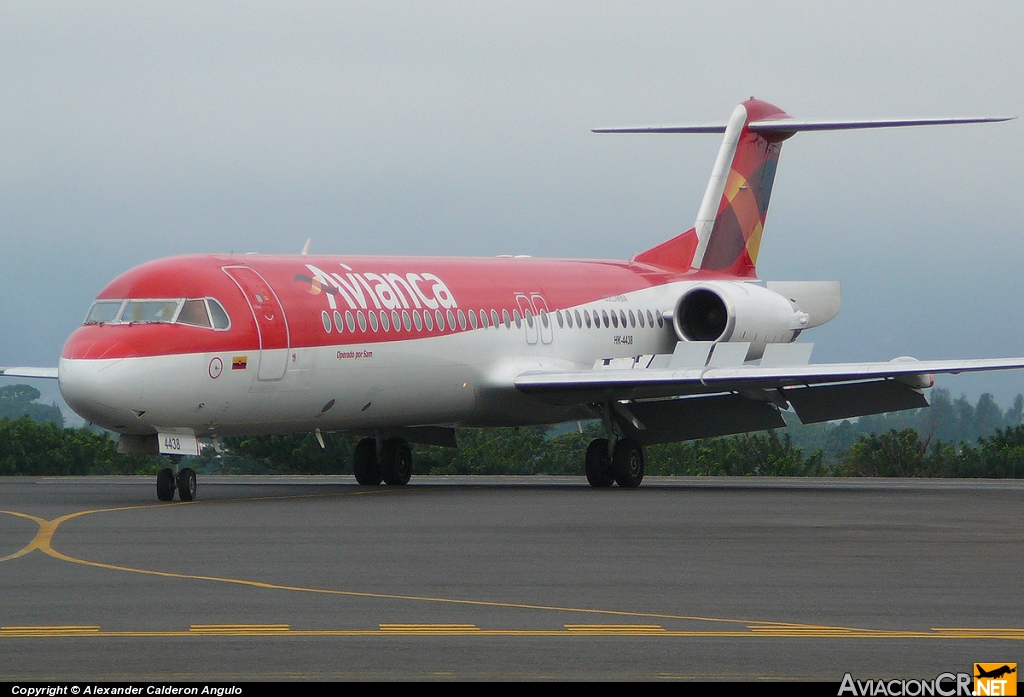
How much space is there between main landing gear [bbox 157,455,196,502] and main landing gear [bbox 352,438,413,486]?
613 cm

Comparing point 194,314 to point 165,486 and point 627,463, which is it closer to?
point 165,486

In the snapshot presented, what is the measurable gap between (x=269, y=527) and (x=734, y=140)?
19124 mm

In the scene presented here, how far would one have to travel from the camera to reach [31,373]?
29422 millimetres

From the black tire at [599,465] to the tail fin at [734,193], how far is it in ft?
21.9

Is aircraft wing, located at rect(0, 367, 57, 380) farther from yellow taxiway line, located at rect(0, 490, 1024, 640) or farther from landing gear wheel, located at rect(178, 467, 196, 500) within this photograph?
yellow taxiway line, located at rect(0, 490, 1024, 640)

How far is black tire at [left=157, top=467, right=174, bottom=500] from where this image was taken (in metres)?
22.7

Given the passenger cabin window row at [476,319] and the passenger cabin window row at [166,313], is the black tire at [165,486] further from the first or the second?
the passenger cabin window row at [476,319]

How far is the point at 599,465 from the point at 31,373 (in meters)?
10.00

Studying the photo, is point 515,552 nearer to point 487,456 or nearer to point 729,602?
point 729,602

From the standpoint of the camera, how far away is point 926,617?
10938mm

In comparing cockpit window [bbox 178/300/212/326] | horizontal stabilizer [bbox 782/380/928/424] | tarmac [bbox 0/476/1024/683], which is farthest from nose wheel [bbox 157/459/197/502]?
horizontal stabilizer [bbox 782/380/928/424]

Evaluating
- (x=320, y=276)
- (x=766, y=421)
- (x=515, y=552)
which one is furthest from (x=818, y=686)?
(x=766, y=421)

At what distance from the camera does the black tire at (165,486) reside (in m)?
22.7

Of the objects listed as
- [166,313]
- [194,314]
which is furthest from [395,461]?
[166,313]
